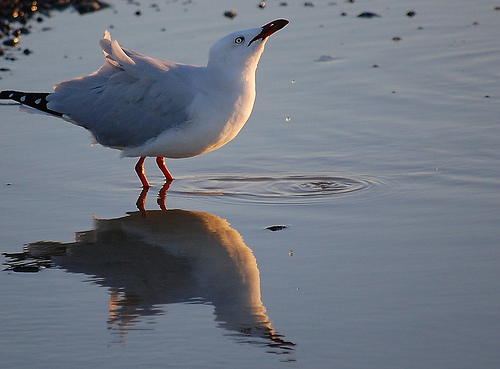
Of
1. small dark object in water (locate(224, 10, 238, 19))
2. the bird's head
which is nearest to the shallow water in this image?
the bird's head

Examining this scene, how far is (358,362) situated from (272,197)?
254 centimetres

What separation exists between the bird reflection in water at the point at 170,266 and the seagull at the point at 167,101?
63cm

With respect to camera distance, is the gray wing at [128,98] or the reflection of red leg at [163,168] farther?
the reflection of red leg at [163,168]

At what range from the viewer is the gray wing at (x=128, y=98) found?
22.0ft

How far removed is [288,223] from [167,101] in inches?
57.2

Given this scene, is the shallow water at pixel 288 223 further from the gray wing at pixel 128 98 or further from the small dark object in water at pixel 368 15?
the small dark object in water at pixel 368 15

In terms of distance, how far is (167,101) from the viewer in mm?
6711

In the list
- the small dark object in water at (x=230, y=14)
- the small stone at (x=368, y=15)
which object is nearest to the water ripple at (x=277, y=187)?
the small dark object in water at (x=230, y=14)

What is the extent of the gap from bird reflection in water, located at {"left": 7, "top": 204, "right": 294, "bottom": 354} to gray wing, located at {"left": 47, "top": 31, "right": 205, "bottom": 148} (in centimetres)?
78

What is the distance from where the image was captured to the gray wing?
670 cm

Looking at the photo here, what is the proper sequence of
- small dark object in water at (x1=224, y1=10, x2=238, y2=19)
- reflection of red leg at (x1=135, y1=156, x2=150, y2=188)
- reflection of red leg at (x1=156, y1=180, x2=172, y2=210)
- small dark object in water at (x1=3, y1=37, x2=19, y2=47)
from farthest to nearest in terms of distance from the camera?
small dark object in water at (x1=224, y1=10, x2=238, y2=19) → small dark object in water at (x1=3, y1=37, x2=19, y2=47) → reflection of red leg at (x1=135, y1=156, x2=150, y2=188) → reflection of red leg at (x1=156, y1=180, x2=172, y2=210)

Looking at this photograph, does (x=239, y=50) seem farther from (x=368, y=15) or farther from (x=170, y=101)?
(x=368, y=15)

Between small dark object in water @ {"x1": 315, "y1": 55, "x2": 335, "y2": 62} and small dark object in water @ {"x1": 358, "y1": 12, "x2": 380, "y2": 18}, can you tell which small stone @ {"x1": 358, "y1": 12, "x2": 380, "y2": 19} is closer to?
small dark object in water @ {"x1": 358, "y1": 12, "x2": 380, "y2": 18}

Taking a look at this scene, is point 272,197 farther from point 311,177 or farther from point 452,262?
point 452,262
